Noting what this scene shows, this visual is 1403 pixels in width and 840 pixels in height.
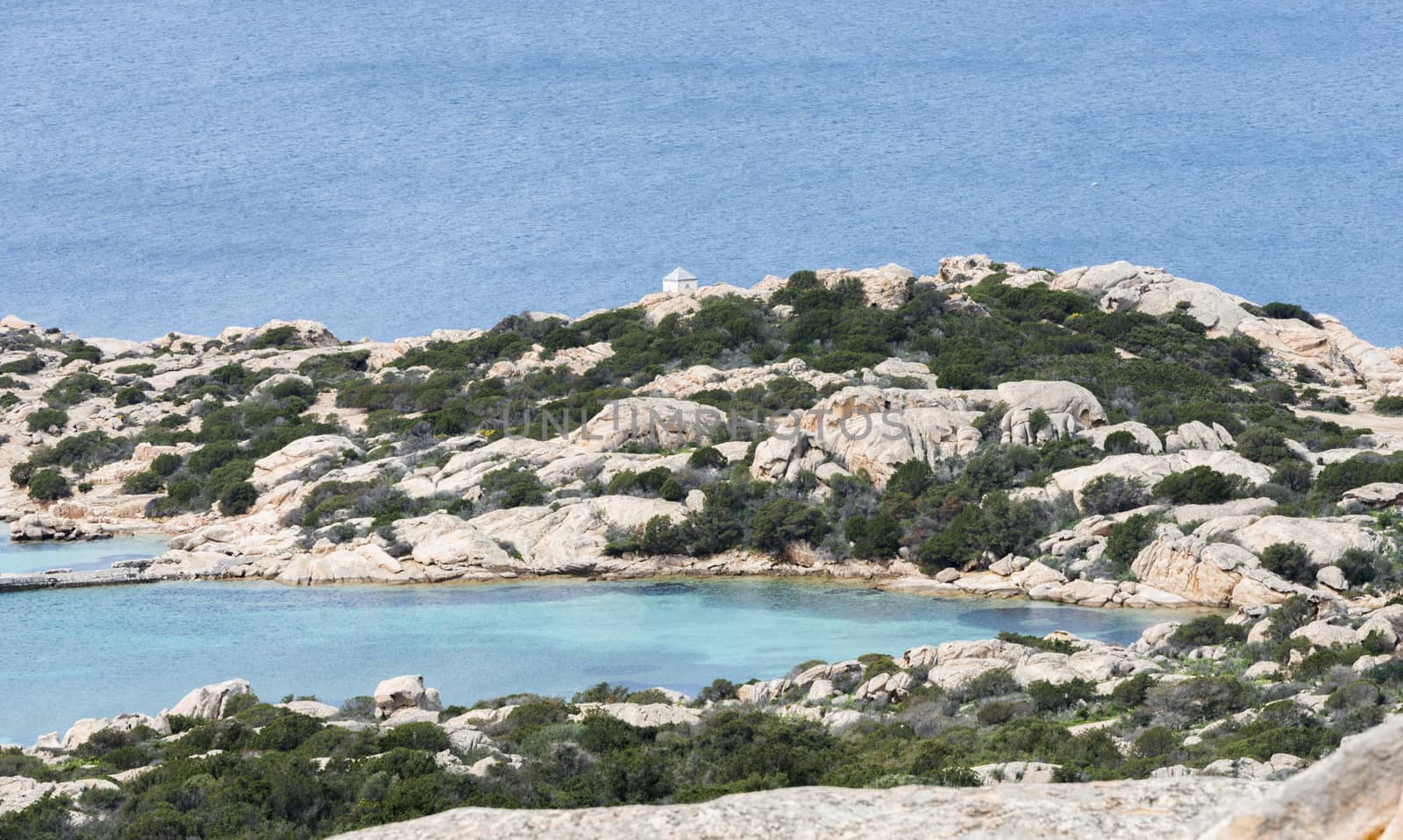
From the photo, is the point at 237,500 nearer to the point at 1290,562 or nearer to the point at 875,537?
the point at 875,537

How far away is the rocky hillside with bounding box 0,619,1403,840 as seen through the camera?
1709 centimetres

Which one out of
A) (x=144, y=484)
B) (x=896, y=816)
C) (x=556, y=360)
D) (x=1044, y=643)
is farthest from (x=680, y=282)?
Result: (x=896, y=816)

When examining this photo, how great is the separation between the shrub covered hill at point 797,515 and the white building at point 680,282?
11.2 feet

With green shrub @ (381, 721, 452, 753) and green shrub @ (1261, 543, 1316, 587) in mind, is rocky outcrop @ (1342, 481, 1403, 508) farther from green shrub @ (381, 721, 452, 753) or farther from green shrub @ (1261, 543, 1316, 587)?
green shrub @ (381, 721, 452, 753)

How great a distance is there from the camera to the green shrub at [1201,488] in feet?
137

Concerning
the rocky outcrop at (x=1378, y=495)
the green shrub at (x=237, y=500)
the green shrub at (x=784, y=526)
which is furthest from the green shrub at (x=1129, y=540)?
the green shrub at (x=237, y=500)

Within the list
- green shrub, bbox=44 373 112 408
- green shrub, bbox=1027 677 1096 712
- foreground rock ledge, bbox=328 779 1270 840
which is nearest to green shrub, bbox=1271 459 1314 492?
green shrub, bbox=1027 677 1096 712

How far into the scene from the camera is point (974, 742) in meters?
21.6

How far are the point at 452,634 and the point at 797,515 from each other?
464 inches

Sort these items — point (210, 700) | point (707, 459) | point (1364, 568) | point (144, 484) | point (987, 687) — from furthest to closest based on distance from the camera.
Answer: point (144, 484)
point (707, 459)
point (1364, 568)
point (210, 700)
point (987, 687)

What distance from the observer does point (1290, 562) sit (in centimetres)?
3588

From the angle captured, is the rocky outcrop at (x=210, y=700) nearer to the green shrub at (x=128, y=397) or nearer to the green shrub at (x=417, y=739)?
the green shrub at (x=417, y=739)

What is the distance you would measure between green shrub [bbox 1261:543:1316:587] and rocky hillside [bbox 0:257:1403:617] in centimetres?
6

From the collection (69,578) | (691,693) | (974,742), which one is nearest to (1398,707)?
(974,742)
